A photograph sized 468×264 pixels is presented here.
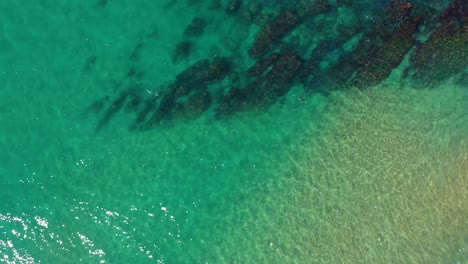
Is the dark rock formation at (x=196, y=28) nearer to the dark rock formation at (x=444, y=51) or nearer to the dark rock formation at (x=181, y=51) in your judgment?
the dark rock formation at (x=181, y=51)

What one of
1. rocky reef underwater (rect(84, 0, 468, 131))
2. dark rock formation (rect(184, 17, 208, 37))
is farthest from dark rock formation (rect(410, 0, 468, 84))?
dark rock formation (rect(184, 17, 208, 37))

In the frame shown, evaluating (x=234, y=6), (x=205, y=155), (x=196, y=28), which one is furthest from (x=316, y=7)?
(x=205, y=155)

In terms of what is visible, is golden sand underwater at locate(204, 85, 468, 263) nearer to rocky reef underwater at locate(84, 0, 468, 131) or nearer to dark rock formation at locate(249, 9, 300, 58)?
rocky reef underwater at locate(84, 0, 468, 131)

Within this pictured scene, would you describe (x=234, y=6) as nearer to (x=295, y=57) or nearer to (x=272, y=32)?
(x=272, y=32)

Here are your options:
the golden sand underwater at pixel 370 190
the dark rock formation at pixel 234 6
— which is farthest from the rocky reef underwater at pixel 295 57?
the golden sand underwater at pixel 370 190

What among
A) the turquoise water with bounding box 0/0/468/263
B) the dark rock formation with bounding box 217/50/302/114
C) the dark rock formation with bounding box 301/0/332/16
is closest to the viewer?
the turquoise water with bounding box 0/0/468/263

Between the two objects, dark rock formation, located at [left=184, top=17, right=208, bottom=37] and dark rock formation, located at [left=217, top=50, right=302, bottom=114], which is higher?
dark rock formation, located at [left=184, top=17, right=208, bottom=37]
